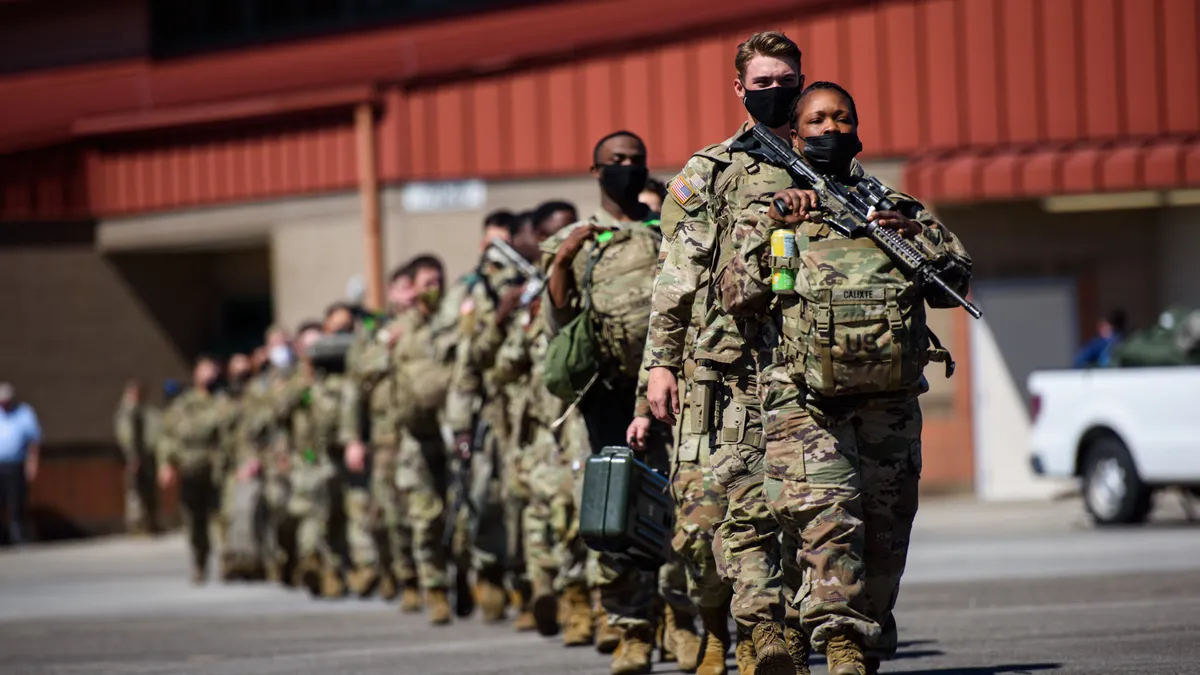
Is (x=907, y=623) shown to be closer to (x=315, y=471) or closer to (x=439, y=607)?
(x=439, y=607)

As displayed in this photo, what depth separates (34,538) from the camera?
2639 centimetres

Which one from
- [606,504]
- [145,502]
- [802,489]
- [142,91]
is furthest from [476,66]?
[802,489]

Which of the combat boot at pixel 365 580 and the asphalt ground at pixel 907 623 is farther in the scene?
the combat boot at pixel 365 580

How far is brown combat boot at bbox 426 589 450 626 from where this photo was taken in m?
12.3

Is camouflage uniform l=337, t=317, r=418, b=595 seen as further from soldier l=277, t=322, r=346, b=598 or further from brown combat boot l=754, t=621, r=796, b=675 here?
brown combat boot l=754, t=621, r=796, b=675

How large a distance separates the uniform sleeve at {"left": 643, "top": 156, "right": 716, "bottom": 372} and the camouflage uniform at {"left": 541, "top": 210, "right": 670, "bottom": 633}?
102cm

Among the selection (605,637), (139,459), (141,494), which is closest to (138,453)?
(139,459)

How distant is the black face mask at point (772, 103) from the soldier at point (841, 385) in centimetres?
29

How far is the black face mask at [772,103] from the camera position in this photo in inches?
285

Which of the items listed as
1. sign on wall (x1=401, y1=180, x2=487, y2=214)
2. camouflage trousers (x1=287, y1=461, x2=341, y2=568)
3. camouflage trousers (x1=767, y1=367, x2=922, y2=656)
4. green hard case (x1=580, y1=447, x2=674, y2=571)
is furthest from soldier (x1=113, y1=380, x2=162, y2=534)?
camouflage trousers (x1=767, y1=367, x2=922, y2=656)

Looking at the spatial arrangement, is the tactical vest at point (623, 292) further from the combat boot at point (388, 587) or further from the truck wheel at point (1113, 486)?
the truck wheel at point (1113, 486)

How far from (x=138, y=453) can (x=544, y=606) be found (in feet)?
54.7

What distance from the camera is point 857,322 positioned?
6551mm

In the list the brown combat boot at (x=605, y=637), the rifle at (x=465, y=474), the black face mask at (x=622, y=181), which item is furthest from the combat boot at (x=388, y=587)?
the black face mask at (x=622, y=181)
